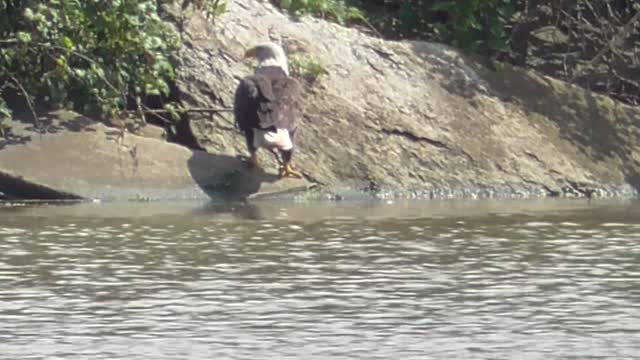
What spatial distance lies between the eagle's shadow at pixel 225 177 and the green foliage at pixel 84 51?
83 cm

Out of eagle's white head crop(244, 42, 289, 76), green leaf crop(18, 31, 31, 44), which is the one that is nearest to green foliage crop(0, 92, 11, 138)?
green leaf crop(18, 31, 31, 44)

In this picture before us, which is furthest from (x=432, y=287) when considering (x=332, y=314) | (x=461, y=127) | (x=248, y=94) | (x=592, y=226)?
(x=461, y=127)

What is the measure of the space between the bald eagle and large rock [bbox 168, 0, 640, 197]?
60 centimetres

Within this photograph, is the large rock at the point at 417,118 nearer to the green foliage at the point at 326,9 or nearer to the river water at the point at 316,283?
the green foliage at the point at 326,9

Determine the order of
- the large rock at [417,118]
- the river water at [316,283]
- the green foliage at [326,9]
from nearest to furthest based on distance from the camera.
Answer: the river water at [316,283], the large rock at [417,118], the green foliage at [326,9]

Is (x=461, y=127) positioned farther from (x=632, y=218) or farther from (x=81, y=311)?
(x=81, y=311)

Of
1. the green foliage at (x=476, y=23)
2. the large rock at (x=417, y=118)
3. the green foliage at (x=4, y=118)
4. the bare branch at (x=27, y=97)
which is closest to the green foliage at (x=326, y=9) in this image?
the large rock at (x=417, y=118)

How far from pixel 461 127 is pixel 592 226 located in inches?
151

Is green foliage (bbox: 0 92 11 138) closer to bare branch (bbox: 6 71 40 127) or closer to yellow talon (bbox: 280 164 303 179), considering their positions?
bare branch (bbox: 6 71 40 127)

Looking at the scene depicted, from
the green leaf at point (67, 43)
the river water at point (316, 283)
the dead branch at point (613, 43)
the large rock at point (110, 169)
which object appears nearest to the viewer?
the river water at point (316, 283)

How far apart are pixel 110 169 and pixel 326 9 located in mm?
3499

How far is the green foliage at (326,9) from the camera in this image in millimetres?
18172

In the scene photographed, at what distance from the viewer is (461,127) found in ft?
57.3

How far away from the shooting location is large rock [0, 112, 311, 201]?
608 inches
